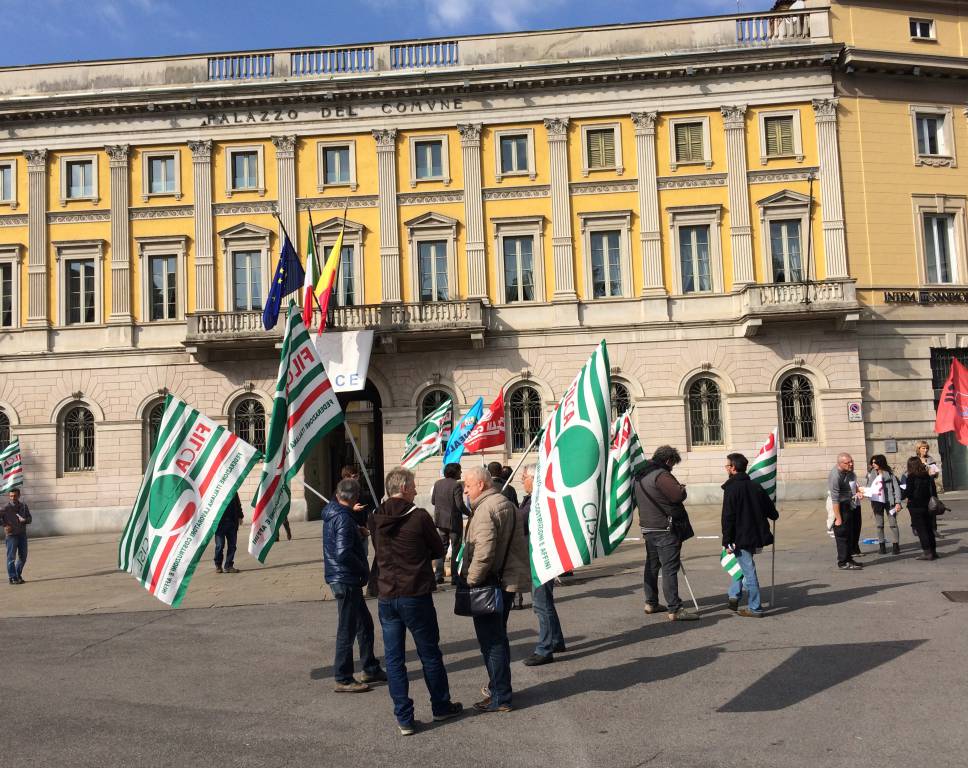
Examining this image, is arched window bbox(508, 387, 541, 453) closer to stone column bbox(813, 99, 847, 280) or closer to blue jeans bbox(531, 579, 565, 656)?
stone column bbox(813, 99, 847, 280)

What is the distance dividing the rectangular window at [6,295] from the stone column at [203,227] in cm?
608

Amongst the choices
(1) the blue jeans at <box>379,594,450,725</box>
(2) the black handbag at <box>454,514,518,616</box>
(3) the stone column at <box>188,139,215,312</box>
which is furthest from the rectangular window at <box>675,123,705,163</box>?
(1) the blue jeans at <box>379,594,450,725</box>

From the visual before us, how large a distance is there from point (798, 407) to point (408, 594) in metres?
22.1

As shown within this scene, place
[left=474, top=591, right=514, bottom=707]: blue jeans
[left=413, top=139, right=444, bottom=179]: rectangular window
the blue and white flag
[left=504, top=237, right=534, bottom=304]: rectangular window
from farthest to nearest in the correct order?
[left=413, top=139, right=444, bottom=179]: rectangular window
[left=504, top=237, right=534, bottom=304]: rectangular window
the blue and white flag
[left=474, top=591, right=514, bottom=707]: blue jeans

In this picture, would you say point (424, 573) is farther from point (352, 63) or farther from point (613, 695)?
point (352, 63)

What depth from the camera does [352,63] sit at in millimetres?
27672

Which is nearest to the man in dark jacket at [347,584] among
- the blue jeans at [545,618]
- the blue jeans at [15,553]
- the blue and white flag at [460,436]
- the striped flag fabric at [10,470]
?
the blue jeans at [545,618]

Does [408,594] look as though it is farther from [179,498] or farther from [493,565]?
[179,498]

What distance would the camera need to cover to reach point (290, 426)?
8922mm

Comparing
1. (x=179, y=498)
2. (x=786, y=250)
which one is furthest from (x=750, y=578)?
(x=786, y=250)

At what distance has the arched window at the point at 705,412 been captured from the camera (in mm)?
26250

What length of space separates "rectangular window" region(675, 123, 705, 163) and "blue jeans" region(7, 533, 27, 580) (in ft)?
69.3

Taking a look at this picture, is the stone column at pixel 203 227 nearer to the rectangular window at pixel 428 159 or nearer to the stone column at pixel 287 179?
the stone column at pixel 287 179

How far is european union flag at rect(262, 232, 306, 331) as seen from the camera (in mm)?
19859
